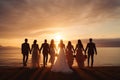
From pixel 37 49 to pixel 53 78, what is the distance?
1168cm

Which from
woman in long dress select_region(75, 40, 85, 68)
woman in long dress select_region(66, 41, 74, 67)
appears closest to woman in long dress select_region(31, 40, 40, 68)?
woman in long dress select_region(66, 41, 74, 67)

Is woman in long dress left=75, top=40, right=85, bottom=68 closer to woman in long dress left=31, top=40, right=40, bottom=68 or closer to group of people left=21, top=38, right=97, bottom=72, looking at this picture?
group of people left=21, top=38, right=97, bottom=72

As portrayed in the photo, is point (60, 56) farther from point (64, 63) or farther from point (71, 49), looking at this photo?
point (71, 49)

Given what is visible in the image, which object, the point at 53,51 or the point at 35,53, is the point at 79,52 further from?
the point at 35,53

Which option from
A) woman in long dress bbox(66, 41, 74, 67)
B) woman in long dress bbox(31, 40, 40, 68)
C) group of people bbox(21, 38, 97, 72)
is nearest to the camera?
group of people bbox(21, 38, 97, 72)

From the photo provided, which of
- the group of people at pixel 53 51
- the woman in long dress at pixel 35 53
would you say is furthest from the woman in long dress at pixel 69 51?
the woman in long dress at pixel 35 53

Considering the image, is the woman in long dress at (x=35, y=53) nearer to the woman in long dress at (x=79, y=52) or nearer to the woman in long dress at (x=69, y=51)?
the woman in long dress at (x=69, y=51)

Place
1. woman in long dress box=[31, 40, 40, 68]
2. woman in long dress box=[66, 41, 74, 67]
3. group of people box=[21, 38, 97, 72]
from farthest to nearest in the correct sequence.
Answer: woman in long dress box=[66, 41, 74, 67] → woman in long dress box=[31, 40, 40, 68] → group of people box=[21, 38, 97, 72]

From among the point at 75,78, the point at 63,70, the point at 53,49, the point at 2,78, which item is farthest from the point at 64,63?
the point at 53,49

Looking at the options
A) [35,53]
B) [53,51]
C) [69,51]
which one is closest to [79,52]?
[69,51]

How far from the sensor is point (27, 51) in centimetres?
2886

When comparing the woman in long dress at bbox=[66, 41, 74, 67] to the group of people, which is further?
the woman in long dress at bbox=[66, 41, 74, 67]

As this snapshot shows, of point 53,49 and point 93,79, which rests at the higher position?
point 53,49

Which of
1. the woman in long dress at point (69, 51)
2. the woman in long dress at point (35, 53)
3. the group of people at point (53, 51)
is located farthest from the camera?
the woman in long dress at point (69, 51)
